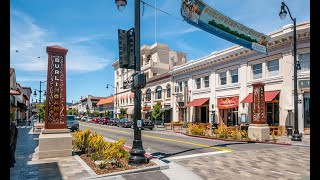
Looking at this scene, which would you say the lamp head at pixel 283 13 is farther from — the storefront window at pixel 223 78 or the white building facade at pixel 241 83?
the storefront window at pixel 223 78

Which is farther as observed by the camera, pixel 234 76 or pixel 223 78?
pixel 223 78

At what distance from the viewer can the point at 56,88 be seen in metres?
11.2

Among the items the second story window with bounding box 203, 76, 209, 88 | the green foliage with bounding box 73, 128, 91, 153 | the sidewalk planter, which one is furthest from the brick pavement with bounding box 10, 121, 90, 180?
the second story window with bounding box 203, 76, 209, 88

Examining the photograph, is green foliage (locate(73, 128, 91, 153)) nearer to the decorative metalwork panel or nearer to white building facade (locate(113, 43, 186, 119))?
the decorative metalwork panel

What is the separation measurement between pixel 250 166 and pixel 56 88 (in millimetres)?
8553

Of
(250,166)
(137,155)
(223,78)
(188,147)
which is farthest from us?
(223,78)

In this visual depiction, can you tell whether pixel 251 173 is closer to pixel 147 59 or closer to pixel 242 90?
pixel 242 90

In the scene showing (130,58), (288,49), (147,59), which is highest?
(147,59)

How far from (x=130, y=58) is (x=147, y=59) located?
50242 millimetres

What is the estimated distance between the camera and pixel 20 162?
10008mm

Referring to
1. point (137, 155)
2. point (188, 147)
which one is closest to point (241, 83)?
point (188, 147)

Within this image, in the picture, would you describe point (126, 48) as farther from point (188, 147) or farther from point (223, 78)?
point (223, 78)

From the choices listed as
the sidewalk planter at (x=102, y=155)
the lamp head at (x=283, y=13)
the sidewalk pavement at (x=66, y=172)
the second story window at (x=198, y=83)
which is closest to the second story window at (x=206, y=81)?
the second story window at (x=198, y=83)
